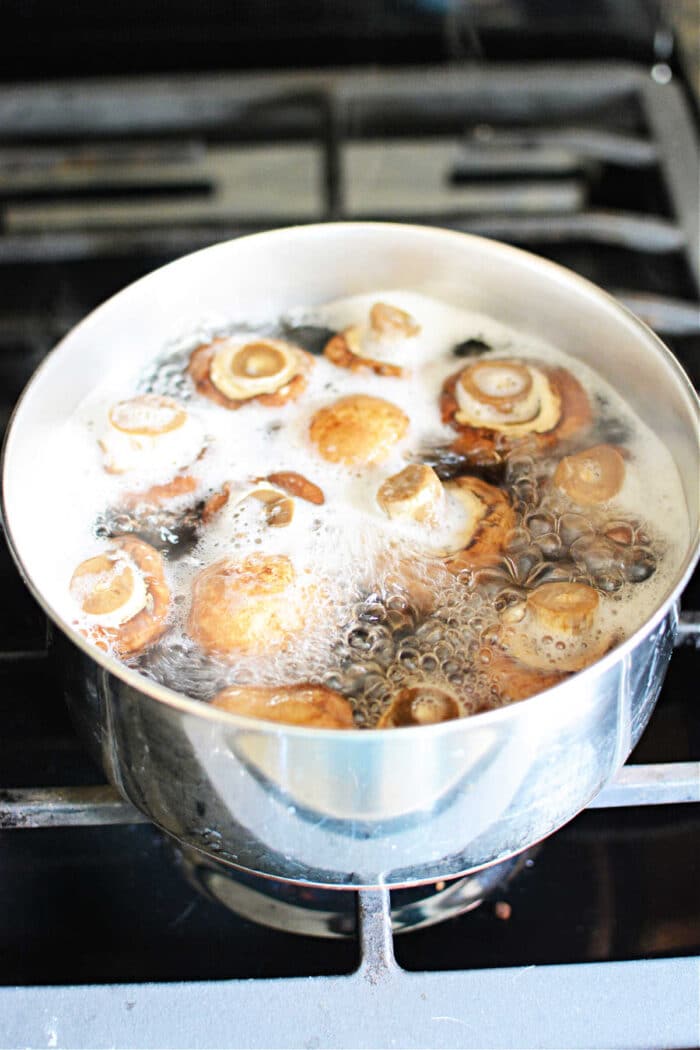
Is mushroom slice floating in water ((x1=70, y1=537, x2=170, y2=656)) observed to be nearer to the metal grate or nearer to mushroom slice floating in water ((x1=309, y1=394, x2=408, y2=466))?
mushroom slice floating in water ((x1=309, y1=394, x2=408, y2=466))

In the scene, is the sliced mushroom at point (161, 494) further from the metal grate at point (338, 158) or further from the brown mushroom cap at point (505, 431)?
the metal grate at point (338, 158)

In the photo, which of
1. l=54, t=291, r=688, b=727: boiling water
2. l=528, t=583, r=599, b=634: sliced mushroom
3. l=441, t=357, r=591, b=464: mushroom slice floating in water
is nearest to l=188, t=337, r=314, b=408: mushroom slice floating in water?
l=54, t=291, r=688, b=727: boiling water

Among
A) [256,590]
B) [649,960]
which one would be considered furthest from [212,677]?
[649,960]

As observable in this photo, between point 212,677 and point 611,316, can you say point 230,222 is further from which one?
point 212,677

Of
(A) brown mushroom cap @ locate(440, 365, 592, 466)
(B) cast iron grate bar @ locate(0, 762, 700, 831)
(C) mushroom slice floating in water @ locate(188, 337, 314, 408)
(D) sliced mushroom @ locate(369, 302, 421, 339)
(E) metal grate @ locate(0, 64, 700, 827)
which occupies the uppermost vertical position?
(E) metal grate @ locate(0, 64, 700, 827)

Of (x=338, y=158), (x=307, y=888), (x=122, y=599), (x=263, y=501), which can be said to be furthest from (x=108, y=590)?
(x=338, y=158)

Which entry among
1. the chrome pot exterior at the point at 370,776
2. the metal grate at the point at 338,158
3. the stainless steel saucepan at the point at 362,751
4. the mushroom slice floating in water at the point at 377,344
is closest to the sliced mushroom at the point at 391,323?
the mushroom slice floating in water at the point at 377,344
